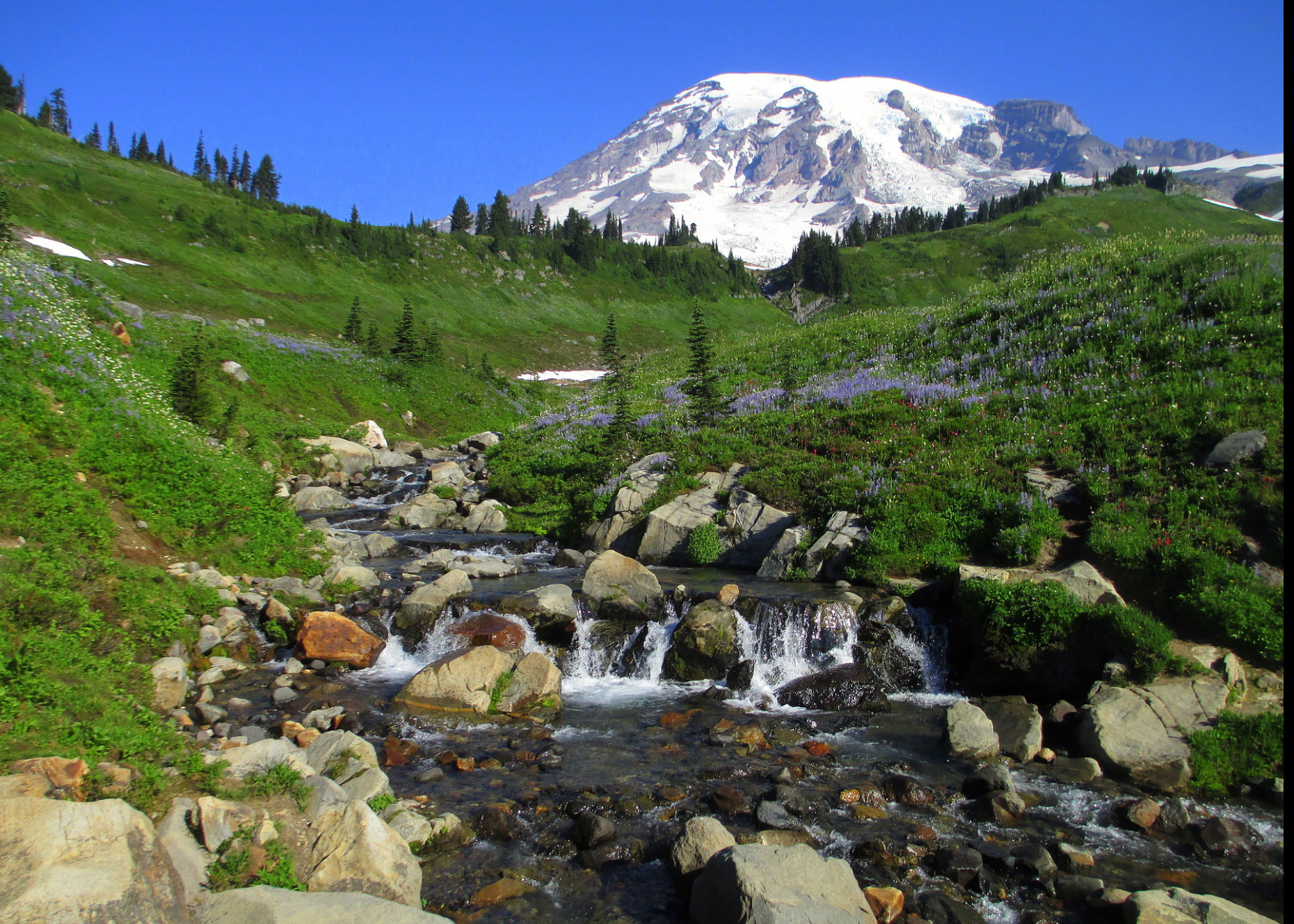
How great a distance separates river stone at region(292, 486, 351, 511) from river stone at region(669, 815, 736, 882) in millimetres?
22112

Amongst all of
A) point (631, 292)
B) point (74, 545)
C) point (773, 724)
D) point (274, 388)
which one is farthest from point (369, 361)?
point (631, 292)

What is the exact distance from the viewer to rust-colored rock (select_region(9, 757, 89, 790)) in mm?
5586

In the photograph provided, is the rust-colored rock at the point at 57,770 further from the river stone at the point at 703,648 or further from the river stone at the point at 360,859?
the river stone at the point at 703,648

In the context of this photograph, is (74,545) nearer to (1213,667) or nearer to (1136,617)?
(1136,617)

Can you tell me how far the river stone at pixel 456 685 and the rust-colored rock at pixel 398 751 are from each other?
1.09 metres

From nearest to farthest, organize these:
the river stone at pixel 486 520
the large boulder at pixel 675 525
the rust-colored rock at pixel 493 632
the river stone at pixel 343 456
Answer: the rust-colored rock at pixel 493 632, the large boulder at pixel 675 525, the river stone at pixel 486 520, the river stone at pixel 343 456

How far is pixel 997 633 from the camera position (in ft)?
37.2

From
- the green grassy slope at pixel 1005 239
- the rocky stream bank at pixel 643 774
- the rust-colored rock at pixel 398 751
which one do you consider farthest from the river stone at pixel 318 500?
the green grassy slope at pixel 1005 239

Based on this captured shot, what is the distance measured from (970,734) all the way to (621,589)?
7.27m

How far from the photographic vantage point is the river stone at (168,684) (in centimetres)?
947

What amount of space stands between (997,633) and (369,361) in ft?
154

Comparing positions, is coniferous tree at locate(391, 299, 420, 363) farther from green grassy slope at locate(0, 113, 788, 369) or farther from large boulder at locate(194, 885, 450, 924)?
large boulder at locate(194, 885, 450, 924)

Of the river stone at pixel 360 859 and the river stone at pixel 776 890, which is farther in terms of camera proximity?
the river stone at pixel 360 859

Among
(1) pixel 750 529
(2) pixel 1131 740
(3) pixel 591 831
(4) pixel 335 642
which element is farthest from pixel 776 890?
(1) pixel 750 529
